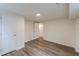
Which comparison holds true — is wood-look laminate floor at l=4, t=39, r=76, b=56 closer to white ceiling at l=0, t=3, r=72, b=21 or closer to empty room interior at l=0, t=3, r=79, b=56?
empty room interior at l=0, t=3, r=79, b=56

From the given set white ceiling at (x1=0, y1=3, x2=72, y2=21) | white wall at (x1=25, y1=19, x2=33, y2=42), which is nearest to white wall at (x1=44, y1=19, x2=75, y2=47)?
white wall at (x1=25, y1=19, x2=33, y2=42)

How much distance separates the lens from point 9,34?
412 centimetres

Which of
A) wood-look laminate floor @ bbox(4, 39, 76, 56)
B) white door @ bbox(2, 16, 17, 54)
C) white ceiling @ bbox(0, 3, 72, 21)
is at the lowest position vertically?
wood-look laminate floor @ bbox(4, 39, 76, 56)

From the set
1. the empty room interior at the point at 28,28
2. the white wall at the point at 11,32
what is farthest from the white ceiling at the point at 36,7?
the white wall at the point at 11,32

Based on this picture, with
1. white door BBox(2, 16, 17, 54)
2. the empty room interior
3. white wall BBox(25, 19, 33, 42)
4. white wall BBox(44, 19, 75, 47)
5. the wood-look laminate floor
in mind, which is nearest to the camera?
the empty room interior

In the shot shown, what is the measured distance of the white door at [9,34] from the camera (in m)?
3.87

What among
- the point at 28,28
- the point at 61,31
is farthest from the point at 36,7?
the point at 28,28

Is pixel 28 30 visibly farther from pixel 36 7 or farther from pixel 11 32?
pixel 36 7

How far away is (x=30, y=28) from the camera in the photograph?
7.52m

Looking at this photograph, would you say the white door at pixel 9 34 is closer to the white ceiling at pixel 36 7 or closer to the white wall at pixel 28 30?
the white ceiling at pixel 36 7

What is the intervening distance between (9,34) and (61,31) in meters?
3.33

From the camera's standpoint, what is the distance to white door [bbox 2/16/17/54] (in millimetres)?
3873

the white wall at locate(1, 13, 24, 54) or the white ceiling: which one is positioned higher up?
the white ceiling

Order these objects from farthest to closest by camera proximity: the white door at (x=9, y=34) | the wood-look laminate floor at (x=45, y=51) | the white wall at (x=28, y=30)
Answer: the white wall at (x=28, y=30) → the wood-look laminate floor at (x=45, y=51) → the white door at (x=9, y=34)
